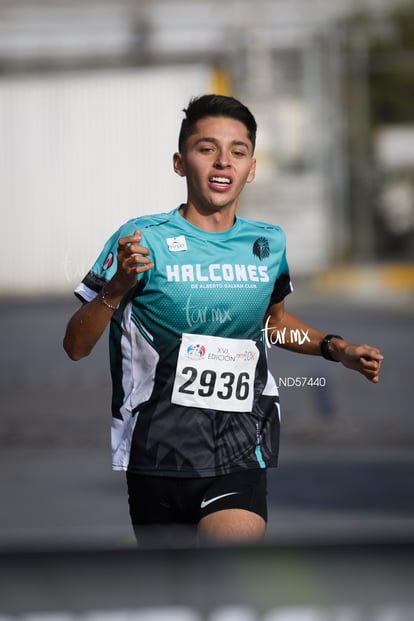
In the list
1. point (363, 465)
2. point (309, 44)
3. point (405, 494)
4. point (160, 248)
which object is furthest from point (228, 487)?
point (309, 44)

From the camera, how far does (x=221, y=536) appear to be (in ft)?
10.8

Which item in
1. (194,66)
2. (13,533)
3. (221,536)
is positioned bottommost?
(221,536)

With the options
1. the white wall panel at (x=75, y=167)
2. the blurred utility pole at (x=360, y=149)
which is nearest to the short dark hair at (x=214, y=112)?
the white wall panel at (x=75, y=167)

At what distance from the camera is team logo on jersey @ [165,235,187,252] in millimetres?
3156

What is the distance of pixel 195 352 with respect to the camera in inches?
125

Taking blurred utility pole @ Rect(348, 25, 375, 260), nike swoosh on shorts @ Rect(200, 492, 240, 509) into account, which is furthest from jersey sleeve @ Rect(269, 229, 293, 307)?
blurred utility pole @ Rect(348, 25, 375, 260)

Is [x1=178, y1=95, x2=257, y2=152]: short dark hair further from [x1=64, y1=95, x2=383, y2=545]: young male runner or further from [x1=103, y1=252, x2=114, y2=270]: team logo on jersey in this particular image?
[x1=103, y1=252, x2=114, y2=270]: team logo on jersey

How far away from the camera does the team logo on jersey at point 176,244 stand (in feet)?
10.4

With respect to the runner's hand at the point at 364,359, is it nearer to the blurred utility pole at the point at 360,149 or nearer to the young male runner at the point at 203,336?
the young male runner at the point at 203,336

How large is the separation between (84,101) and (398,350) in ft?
32.0

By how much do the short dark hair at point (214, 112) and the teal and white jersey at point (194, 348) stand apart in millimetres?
191

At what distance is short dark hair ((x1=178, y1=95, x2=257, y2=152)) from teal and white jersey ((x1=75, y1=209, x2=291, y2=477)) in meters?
0.19

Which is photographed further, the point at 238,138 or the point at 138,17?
the point at 138,17

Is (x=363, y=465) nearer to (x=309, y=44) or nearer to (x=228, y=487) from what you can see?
(x=228, y=487)
